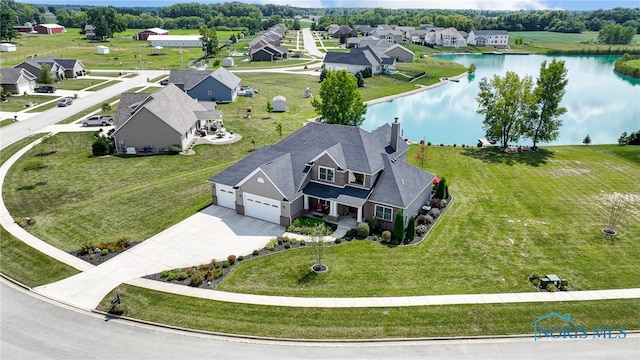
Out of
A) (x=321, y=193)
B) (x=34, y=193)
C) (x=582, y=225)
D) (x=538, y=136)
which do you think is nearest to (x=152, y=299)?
(x=321, y=193)

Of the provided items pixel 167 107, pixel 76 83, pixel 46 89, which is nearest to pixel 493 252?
pixel 167 107

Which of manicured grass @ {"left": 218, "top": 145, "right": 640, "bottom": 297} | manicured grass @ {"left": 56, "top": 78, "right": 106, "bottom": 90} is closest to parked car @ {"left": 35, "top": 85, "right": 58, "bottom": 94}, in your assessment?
manicured grass @ {"left": 56, "top": 78, "right": 106, "bottom": 90}

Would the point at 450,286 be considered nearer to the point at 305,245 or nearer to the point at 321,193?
the point at 305,245

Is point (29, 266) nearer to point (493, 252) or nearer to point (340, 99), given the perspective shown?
point (493, 252)

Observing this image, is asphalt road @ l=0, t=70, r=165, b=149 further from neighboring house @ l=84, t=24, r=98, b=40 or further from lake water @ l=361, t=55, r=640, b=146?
neighboring house @ l=84, t=24, r=98, b=40

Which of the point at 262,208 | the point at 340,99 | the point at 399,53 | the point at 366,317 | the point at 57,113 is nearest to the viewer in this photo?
the point at 366,317

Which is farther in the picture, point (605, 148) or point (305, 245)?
point (605, 148)
